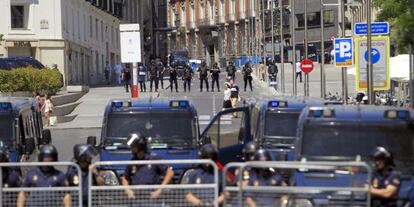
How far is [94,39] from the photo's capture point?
72812 millimetres

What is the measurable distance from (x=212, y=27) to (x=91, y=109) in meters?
79.3

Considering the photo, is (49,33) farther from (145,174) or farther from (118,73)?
(145,174)

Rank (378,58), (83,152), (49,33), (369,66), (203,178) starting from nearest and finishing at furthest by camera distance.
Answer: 1. (203,178)
2. (83,152)
3. (369,66)
4. (378,58)
5. (49,33)

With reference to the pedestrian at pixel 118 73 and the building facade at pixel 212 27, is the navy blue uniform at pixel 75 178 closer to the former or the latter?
the pedestrian at pixel 118 73

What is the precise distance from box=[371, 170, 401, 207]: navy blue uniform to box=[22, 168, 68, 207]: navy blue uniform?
379 centimetres

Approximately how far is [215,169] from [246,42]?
102m

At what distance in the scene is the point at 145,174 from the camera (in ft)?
44.4

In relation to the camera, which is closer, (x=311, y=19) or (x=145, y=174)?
(x=145, y=174)

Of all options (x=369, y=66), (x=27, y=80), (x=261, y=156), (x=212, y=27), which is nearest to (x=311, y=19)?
(x=212, y=27)

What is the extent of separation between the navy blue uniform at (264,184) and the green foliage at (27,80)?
29.7 m

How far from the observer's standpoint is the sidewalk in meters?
39.6

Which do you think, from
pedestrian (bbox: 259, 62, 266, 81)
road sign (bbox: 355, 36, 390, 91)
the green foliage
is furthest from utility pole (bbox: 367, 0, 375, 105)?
pedestrian (bbox: 259, 62, 266, 81)

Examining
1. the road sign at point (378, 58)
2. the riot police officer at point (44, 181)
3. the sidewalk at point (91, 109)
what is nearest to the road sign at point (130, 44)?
the sidewalk at point (91, 109)

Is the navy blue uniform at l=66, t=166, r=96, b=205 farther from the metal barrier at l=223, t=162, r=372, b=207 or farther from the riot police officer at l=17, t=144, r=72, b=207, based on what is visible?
the metal barrier at l=223, t=162, r=372, b=207
